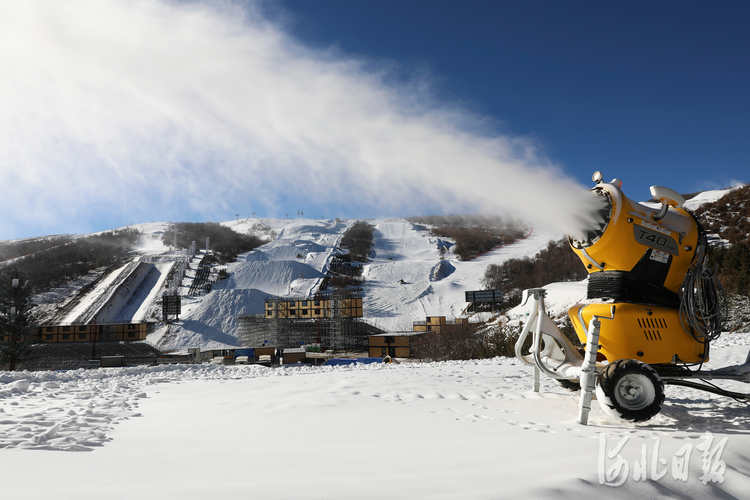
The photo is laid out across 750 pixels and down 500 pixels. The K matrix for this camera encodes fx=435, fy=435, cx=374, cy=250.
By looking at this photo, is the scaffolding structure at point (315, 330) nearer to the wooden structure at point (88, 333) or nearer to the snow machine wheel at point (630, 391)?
the wooden structure at point (88, 333)

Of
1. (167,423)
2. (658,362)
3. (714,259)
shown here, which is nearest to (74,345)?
(167,423)

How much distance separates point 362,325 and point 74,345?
90.7 feet

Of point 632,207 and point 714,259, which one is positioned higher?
point 714,259

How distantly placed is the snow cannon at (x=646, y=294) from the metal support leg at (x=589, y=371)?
52cm

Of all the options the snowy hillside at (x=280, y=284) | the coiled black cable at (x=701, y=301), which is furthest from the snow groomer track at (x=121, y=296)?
the coiled black cable at (x=701, y=301)

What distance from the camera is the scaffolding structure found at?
45719 mm

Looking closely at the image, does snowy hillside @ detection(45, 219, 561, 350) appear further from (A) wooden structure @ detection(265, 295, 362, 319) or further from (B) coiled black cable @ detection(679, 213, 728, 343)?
(B) coiled black cable @ detection(679, 213, 728, 343)

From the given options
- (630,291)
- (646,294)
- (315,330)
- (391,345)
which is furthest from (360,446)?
(315,330)

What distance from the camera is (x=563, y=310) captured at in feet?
Result: 99.9

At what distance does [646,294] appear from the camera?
4.40 m

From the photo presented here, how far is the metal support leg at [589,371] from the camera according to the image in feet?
12.3

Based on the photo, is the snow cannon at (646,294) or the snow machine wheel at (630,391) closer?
the snow machine wheel at (630,391)

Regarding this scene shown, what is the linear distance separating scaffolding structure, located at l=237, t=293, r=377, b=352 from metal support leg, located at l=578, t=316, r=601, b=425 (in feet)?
135

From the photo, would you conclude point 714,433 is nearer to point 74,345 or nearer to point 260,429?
point 260,429
